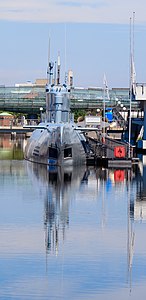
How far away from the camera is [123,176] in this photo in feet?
213

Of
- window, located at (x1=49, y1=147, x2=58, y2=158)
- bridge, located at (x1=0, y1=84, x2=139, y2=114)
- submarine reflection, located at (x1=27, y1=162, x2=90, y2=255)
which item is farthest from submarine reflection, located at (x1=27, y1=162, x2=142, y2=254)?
bridge, located at (x1=0, y1=84, x2=139, y2=114)

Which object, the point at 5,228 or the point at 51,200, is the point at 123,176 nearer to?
the point at 51,200

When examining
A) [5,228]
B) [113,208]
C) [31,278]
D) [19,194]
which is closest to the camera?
[31,278]

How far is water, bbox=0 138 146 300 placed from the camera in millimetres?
24969

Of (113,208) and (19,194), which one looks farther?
(19,194)

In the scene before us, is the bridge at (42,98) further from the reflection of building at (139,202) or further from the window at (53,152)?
the reflection of building at (139,202)

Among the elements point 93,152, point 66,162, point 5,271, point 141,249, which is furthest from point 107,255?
point 93,152

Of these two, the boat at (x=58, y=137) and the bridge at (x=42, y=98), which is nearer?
the boat at (x=58, y=137)

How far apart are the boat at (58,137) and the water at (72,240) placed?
54.1ft

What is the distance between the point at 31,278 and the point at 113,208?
60.0ft

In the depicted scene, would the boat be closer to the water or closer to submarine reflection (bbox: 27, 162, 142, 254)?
submarine reflection (bbox: 27, 162, 142, 254)

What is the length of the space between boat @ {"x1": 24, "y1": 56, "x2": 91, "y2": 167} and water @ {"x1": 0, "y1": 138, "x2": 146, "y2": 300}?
1650cm

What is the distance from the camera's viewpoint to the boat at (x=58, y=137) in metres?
75.6

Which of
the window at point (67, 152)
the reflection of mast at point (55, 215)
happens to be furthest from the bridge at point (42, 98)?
the reflection of mast at point (55, 215)
